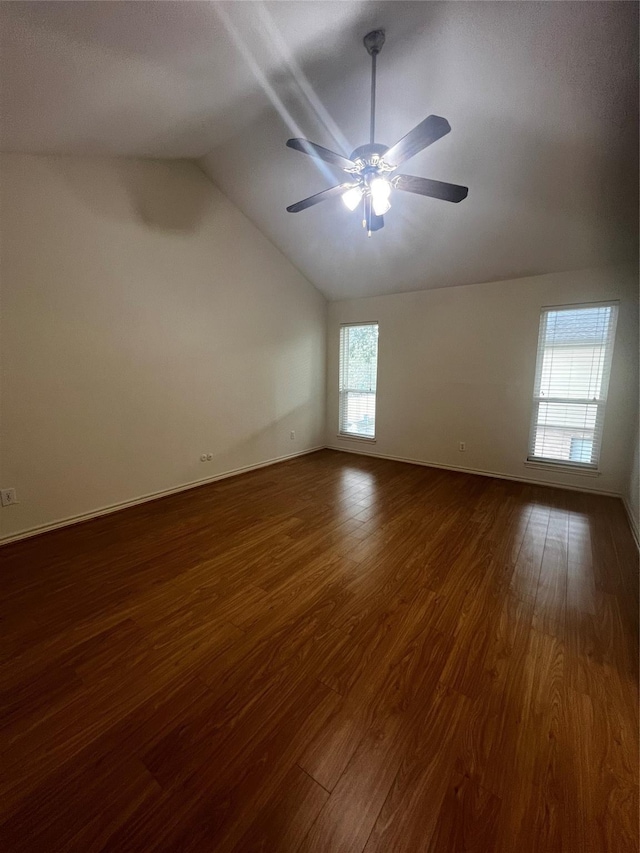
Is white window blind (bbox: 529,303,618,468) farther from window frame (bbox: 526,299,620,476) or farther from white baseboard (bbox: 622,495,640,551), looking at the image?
white baseboard (bbox: 622,495,640,551)

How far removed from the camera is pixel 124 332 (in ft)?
9.71

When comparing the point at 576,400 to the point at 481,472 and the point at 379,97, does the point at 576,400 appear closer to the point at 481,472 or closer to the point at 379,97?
the point at 481,472

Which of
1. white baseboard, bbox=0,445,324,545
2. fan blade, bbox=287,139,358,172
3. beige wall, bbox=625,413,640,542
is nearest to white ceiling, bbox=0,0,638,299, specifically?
fan blade, bbox=287,139,358,172

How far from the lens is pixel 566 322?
11.5 feet

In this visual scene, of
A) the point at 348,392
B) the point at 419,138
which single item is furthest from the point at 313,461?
the point at 419,138

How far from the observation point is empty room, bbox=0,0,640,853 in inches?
42.6

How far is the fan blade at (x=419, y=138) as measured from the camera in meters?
1.54

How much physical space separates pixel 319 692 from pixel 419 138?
2662mm

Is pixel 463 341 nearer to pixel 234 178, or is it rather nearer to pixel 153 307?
pixel 234 178

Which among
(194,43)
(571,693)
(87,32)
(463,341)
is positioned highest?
(194,43)

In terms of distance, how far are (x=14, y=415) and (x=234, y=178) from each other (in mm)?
3038

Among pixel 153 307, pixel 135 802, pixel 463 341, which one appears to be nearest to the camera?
pixel 135 802

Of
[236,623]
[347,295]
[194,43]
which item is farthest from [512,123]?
[236,623]

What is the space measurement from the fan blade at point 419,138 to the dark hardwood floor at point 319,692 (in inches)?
97.6
